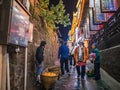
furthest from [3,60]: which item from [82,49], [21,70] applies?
[82,49]

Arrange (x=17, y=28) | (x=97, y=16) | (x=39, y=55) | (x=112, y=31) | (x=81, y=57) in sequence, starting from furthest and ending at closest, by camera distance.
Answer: (x=97, y=16)
(x=81, y=57)
(x=112, y=31)
(x=39, y=55)
(x=17, y=28)

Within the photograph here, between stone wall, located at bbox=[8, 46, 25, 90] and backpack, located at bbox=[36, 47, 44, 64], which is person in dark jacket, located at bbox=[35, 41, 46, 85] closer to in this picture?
backpack, located at bbox=[36, 47, 44, 64]

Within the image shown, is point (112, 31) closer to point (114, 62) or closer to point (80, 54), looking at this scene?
point (80, 54)

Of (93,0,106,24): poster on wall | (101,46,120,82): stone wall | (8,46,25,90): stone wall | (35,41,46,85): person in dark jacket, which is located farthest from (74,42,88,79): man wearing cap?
(8,46,25,90): stone wall

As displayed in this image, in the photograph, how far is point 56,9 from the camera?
39.6 feet

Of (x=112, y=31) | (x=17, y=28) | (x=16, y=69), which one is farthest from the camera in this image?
(x=112, y=31)

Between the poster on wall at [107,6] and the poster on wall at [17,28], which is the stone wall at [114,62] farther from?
the poster on wall at [17,28]

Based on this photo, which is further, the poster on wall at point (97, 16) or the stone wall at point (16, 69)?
the poster on wall at point (97, 16)

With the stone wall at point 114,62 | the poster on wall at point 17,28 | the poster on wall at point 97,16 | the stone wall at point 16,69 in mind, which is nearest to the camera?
the poster on wall at point 17,28

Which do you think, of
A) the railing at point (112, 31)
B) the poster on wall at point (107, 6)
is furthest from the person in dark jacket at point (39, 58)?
the poster on wall at point (107, 6)

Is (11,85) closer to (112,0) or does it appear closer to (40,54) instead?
(40,54)

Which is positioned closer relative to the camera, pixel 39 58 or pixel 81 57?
pixel 39 58

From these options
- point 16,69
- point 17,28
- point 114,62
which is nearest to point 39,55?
point 16,69

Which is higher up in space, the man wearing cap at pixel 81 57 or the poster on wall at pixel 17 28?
the poster on wall at pixel 17 28
